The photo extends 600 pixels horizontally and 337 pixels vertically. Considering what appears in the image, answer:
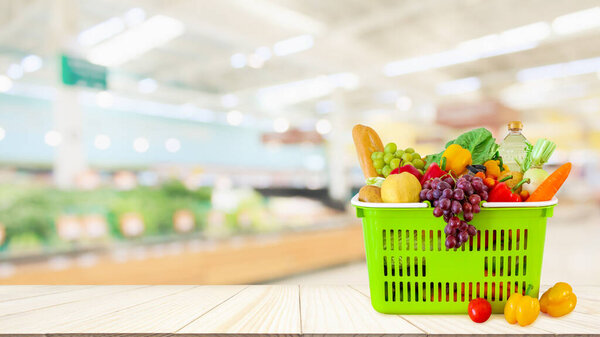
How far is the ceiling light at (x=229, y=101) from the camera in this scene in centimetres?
1287

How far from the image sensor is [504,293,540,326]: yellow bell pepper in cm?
93

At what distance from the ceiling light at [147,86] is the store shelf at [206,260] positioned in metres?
7.33

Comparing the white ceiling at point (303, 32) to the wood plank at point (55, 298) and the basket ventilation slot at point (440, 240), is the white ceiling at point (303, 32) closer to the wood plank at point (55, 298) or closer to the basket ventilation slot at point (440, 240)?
the wood plank at point (55, 298)

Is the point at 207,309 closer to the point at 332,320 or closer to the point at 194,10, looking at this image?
the point at 332,320

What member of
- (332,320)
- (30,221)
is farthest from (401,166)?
(30,221)

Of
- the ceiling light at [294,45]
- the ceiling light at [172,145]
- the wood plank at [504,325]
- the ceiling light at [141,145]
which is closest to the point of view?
the wood plank at [504,325]

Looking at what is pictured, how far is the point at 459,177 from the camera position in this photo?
3.28ft

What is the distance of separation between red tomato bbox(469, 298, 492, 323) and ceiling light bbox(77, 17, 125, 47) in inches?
299

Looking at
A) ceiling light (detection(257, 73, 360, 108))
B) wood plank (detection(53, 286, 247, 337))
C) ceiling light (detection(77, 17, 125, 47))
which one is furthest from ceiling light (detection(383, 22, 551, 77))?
wood plank (detection(53, 286, 247, 337))

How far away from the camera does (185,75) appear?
1059cm

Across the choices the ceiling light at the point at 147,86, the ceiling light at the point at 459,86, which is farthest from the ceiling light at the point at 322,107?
the ceiling light at the point at 147,86

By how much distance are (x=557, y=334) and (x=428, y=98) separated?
12112 millimetres

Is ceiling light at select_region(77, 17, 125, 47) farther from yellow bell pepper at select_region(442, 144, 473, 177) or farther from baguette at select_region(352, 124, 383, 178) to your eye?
yellow bell pepper at select_region(442, 144, 473, 177)

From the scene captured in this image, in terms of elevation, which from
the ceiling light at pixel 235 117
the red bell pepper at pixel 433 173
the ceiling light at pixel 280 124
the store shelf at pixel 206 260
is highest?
the ceiling light at pixel 235 117
